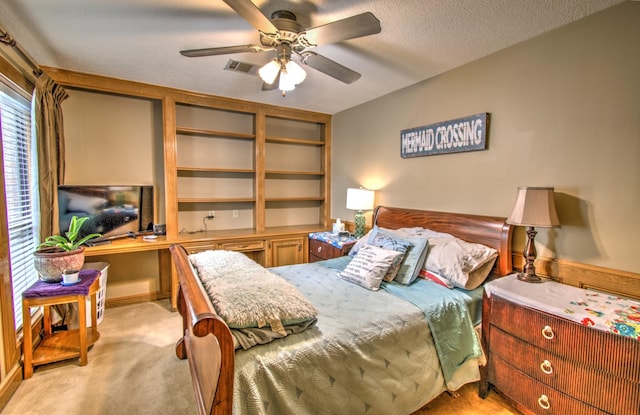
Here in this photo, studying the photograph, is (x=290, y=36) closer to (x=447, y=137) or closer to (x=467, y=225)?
(x=447, y=137)

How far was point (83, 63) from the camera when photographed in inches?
101

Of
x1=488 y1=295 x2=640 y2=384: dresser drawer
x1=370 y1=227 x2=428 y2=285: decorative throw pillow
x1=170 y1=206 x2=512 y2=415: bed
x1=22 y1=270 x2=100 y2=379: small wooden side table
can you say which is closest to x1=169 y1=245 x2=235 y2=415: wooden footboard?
x1=170 y1=206 x2=512 y2=415: bed

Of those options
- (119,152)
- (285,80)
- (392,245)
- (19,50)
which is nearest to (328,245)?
(392,245)

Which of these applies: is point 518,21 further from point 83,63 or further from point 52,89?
point 52,89

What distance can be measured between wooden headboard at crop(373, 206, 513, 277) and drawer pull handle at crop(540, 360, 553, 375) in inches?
28.0

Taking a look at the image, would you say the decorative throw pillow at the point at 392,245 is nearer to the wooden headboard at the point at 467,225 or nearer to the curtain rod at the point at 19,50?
the wooden headboard at the point at 467,225

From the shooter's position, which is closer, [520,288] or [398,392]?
[398,392]

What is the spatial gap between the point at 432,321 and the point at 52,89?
11.7ft

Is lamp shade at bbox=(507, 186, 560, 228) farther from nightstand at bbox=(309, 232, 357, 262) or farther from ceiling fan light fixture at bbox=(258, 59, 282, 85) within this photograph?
ceiling fan light fixture at bbox=(258, 59, 282, 85)

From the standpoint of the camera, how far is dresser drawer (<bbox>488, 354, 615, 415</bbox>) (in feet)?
4.88

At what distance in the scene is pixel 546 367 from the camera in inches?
62.3

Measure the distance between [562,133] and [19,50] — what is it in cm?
398

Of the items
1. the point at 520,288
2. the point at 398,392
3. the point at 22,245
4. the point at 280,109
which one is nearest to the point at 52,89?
the point at 22,245

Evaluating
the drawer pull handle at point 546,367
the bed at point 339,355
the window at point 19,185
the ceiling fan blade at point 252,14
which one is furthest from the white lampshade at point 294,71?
the drawer pull handle at point 546,367
